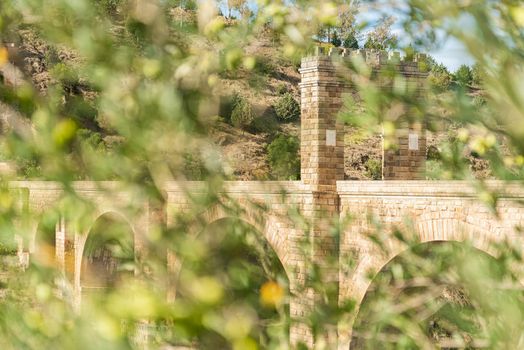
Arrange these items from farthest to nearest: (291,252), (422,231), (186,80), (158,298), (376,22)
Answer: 1. (291,252)
2. (422,231)
3. (376,22)
4. (186,80)
5. (158,298)

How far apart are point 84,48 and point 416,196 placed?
11.1 m

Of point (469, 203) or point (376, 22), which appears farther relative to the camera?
point (469, 203)

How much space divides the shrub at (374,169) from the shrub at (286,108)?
538cm

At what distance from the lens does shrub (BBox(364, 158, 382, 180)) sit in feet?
115

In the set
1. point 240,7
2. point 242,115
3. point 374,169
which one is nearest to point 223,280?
point 240,7

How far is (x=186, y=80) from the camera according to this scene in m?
2.40

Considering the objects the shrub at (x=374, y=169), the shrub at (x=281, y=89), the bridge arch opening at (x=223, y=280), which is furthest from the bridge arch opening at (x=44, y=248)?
the shrub at (x=281, y=89)

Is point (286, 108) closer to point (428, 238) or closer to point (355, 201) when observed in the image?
point (355, 201)

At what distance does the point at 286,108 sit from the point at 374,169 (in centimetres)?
687

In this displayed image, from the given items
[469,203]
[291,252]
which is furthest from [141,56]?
[291,252]

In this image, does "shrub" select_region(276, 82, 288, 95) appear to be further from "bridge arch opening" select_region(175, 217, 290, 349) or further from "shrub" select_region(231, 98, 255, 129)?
"bridge arch opening" select_region(175, 217, 290, 349)

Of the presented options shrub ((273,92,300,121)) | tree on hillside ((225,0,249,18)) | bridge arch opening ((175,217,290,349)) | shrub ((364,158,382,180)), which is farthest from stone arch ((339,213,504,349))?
shrub ((273,92,300,121))

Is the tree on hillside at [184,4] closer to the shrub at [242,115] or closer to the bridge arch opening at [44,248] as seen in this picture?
the shrub at [242,115]

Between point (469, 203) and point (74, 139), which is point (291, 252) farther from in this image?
point (74, 139)
